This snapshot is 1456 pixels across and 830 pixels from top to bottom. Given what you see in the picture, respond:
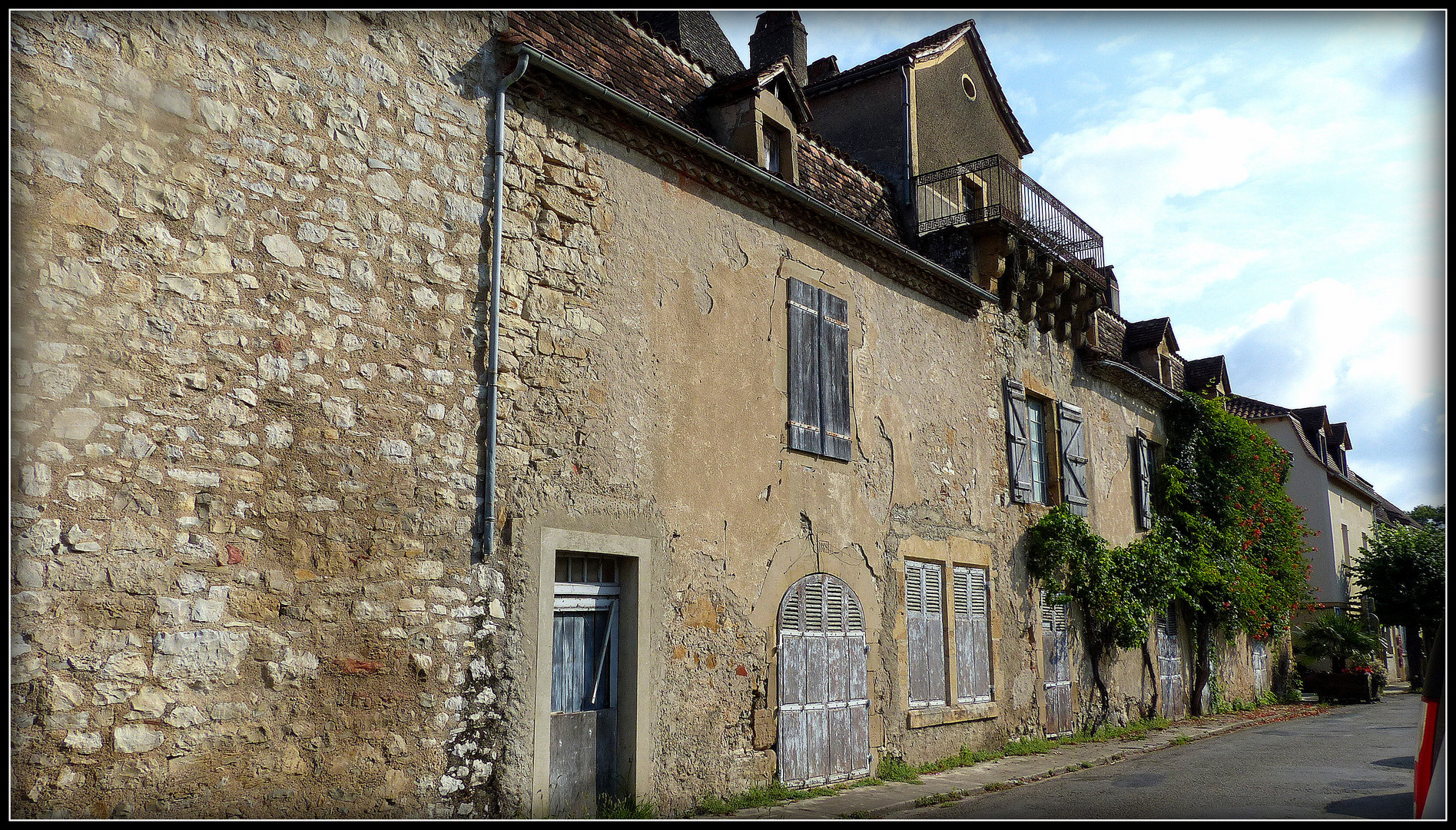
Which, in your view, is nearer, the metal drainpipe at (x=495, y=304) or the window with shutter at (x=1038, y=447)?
the metal drainpipe at (x=495, y=304)

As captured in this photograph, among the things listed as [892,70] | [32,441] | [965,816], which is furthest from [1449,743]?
[892,70]

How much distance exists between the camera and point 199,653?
16.1 ft

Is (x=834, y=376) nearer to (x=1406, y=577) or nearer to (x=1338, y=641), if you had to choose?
(x=1338, y=641)

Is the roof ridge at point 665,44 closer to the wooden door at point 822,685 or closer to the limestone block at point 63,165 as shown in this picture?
the limestone block at point 63,165

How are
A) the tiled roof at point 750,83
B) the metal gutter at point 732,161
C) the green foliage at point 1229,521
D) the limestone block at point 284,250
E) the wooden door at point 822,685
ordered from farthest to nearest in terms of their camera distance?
the green foliage at point 1229,521 < the tiled roof at point 750,83 < the wooden door at point 822,685 < the metal gutter at point 732,161 < the limestone block at point 284,250

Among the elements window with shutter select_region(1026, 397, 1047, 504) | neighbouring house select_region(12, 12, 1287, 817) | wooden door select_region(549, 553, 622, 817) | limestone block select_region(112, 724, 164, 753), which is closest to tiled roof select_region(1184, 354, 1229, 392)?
window with shutter select_region(1026, 397, 1047, 504)

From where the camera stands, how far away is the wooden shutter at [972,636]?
10.6 m

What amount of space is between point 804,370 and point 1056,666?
5890 mm

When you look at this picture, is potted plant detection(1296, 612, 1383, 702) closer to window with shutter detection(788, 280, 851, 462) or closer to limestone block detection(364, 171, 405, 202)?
window with shutter detection(788, 280, 851, 462)

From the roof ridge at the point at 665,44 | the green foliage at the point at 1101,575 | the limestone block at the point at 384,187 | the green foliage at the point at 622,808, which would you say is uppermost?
the roof ridge at the point at 665,44

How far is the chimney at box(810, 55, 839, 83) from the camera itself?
584 inches

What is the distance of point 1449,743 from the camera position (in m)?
3.79

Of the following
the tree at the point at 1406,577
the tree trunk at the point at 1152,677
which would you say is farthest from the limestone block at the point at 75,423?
the tree at the point at 1406,577

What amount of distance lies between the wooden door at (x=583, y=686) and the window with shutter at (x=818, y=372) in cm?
241
